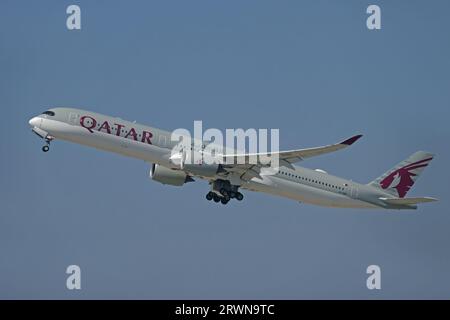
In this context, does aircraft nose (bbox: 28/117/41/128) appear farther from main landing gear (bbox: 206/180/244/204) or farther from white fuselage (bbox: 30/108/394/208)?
→ main landing gear (bbox: 206/180/244/204)

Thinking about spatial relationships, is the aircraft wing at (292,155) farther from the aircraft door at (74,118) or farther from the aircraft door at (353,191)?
the aircraft door at (74,118)

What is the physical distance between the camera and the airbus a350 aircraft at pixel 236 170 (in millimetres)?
55844

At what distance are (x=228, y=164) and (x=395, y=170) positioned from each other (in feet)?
43.6

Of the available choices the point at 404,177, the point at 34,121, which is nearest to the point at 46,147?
the point at 34,121

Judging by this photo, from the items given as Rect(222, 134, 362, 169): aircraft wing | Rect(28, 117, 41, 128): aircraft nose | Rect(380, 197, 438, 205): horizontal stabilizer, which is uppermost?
Rect(28, 117, 41, 128): aircraft nose

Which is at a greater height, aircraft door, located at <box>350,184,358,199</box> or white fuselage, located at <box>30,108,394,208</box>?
white fuselage, located at <box>30,108,394,208</box>

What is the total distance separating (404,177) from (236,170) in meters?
12.9

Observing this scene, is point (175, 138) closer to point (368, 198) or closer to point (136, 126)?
point (136, 126)

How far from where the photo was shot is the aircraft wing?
52.4 meters

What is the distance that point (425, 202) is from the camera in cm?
5850

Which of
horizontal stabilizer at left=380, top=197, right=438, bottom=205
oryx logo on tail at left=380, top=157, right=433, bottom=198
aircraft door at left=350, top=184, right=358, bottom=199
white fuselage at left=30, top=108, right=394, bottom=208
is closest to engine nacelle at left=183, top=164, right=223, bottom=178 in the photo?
white fuselage at left=30, top=108, right=394, bottom=208

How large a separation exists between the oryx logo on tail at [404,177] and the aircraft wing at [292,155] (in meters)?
9.99

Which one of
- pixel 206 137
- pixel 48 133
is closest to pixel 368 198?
pixel 206 137

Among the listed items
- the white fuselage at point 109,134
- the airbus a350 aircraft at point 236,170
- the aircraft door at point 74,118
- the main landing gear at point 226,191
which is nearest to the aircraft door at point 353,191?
the airbus a350 aircraft at point 236,170
